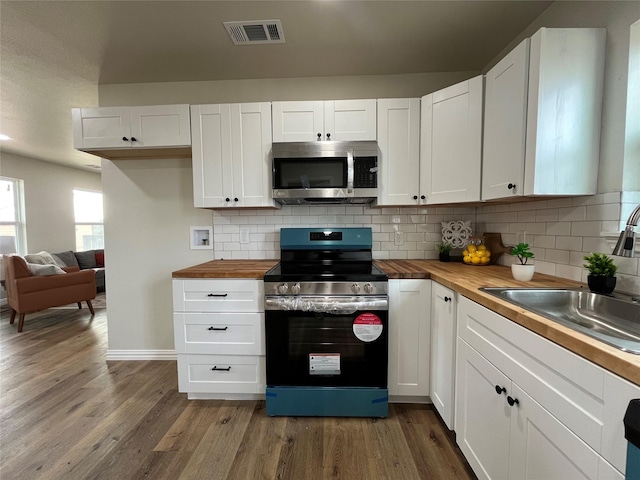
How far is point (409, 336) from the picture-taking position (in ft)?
5.86

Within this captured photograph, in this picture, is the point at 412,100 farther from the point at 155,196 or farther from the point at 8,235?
the point at 8,235

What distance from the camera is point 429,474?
53.5 inches

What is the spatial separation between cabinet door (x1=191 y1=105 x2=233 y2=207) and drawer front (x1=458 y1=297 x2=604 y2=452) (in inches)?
74.0

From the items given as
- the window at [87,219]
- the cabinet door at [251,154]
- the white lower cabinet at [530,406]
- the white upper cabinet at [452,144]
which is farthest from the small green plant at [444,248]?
the window at [87,219]

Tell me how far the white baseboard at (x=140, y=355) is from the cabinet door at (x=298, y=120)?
2218 mm

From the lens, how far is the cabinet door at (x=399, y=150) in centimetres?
203

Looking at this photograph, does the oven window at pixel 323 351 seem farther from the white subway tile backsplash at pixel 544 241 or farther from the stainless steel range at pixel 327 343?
the white subway tile backsplash at pixel 544 241

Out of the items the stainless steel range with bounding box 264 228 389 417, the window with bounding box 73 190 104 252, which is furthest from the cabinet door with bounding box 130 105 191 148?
the window with bounding box 73 190 104 252

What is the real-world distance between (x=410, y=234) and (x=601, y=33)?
5.00 ft

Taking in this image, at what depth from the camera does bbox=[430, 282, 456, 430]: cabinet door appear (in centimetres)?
151

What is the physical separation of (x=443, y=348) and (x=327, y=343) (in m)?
0.69

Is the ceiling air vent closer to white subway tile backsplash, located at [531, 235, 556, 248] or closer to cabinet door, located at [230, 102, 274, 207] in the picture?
cabinet door, located at [230, 102, 274, 207]

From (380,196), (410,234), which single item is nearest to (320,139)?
(380,196)

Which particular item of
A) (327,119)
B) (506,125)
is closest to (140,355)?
(327,119)
